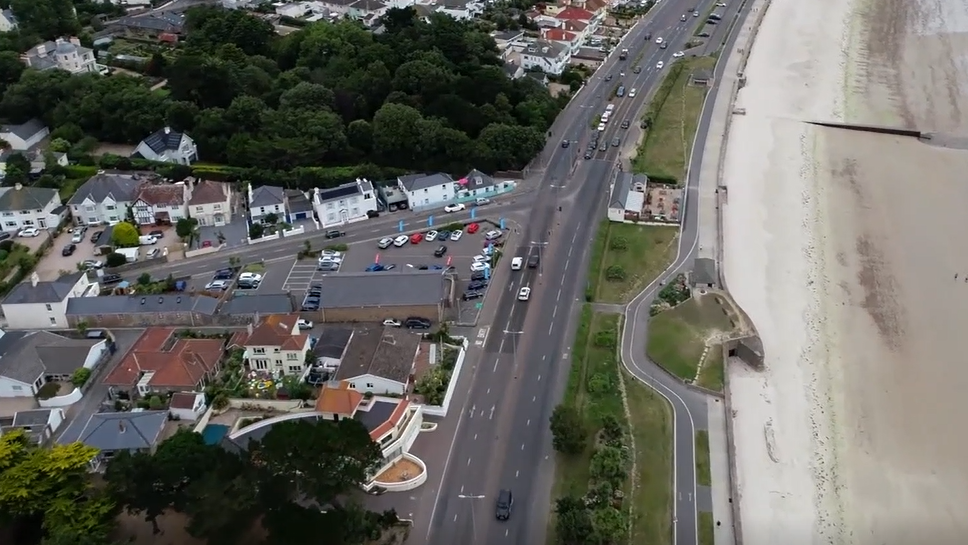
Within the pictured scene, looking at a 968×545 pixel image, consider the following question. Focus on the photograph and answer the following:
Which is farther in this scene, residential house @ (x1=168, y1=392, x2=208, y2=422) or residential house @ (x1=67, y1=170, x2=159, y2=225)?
residential house @ (x1=67, y1=170, x2=159, y2=225)

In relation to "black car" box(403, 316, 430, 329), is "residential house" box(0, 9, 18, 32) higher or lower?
higher

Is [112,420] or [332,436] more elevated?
[332,436]

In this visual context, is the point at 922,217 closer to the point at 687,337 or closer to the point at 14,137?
the point at 687,337

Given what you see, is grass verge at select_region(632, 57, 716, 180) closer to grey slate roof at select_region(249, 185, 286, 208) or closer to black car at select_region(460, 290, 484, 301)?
black car at select_region(460, 290, 484, 301)

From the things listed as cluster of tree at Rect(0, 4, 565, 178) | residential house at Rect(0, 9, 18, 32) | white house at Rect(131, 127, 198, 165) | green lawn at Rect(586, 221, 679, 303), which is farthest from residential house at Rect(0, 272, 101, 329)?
residential house at Rect(0, 9, 18, 32)

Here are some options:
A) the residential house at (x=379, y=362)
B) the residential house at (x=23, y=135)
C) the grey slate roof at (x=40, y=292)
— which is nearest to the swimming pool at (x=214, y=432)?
the residential house at (x=379, y=362)

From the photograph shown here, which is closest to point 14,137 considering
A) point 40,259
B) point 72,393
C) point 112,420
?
point 40,259
